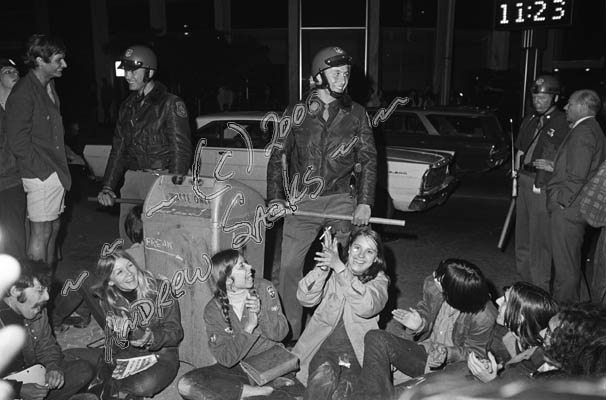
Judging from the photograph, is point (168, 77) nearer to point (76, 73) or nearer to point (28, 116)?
point (76, 73)

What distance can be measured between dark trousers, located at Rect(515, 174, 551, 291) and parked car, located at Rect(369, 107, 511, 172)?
7050 millimetres

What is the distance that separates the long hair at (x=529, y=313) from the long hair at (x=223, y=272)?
1.77 meters

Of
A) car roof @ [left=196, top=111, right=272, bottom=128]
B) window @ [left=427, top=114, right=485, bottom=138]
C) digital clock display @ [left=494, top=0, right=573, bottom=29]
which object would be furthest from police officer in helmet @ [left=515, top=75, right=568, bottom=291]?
window @ [left=427, top=114, right=485, bottom=138]

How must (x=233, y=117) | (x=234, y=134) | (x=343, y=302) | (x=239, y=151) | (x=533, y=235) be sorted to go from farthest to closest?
(x=233, y=117), (x=234, y=134), (x=239, y=151), (x=533, y=235), (x=343, y=302)

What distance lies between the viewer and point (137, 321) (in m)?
4.18

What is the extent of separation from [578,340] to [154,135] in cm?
366

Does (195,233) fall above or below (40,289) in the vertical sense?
above

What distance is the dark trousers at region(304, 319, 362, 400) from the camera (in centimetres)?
372

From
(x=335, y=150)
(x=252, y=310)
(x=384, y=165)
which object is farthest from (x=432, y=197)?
(x=252, y=310)

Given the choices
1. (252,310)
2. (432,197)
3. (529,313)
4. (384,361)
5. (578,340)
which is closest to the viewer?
(578,340)

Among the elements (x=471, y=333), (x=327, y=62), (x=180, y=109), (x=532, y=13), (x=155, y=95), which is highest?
(x=532, y=13)

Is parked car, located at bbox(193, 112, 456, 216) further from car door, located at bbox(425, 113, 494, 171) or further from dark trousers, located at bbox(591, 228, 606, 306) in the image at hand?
dark trousers, located at bbox(591, 228, 606, 306)

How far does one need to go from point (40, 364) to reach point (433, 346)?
2.47 meters

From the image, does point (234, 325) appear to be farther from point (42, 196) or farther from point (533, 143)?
point (533, 143)
